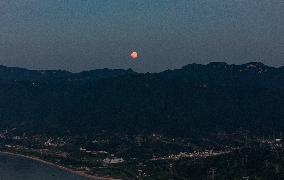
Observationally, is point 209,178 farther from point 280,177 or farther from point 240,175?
point 280,177

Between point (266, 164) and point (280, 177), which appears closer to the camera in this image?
point (280, 177)

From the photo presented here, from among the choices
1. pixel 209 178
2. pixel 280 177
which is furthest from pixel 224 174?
pixel 280 177

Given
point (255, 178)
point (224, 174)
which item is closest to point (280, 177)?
point (255, 178)

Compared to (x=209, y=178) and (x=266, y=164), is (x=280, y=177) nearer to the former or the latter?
(x=266, y=164)

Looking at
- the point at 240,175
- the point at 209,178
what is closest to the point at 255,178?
the point at 240,175

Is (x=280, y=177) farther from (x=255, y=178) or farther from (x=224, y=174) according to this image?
(x=224, y=174)

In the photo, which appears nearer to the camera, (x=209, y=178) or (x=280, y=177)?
(x=280, y=177)
